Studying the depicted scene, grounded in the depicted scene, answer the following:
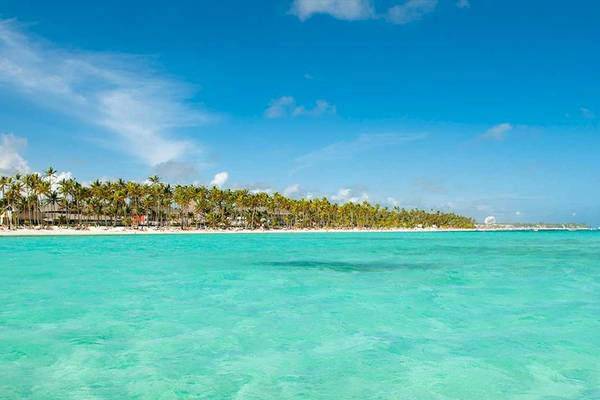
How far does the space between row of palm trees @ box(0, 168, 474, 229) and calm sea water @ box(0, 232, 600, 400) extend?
76.5 m

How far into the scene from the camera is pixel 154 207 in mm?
108812

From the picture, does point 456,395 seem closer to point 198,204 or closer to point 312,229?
point 198,204

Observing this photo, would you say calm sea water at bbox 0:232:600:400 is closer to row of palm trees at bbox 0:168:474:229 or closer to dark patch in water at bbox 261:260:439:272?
Answer: dark patch in water at bbox 261:260:439:272

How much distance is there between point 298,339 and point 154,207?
10170 cm

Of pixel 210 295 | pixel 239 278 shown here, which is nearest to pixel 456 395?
pixel 210 295

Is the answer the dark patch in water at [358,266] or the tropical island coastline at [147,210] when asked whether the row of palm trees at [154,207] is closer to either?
the tropical island coastline at [147,210]

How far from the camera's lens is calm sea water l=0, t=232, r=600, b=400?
8.51 m

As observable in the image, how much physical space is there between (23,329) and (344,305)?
9.04 meters

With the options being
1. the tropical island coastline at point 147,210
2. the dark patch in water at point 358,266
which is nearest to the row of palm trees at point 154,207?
the tropical island coastline at point 147,210

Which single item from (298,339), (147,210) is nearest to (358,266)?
(298,339)

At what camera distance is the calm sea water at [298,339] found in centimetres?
851

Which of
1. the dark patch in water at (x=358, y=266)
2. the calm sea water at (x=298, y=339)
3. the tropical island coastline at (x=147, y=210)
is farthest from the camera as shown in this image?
the tropical island coastline at (x=147, y=210)

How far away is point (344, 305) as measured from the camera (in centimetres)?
1645

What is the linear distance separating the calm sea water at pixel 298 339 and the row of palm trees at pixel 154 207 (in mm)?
76527
